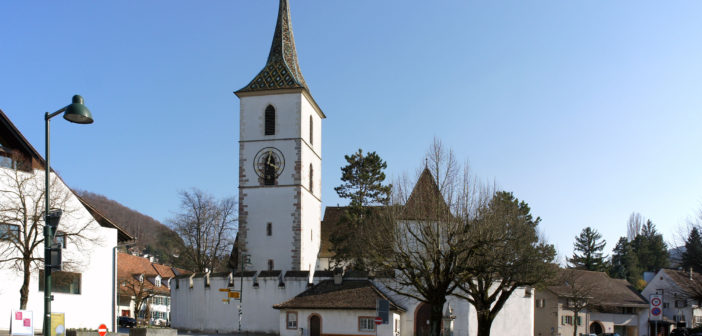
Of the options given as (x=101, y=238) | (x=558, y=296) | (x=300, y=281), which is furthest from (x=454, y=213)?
(x=558, y=296)

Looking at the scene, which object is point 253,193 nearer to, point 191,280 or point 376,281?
point 191,280

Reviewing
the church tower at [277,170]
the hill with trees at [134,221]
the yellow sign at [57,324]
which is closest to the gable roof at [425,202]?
the yellow sign at [57,324]

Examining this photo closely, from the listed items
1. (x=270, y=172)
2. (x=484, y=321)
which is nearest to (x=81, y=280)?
(x=270, y=172)

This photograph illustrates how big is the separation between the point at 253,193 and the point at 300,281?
10.3 meters

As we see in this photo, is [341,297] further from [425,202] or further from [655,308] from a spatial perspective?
[655,308]

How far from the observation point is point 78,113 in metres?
13.0

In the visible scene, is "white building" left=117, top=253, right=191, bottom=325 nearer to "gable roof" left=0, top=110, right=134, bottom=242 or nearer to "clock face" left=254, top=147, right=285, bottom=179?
"clock face" left=254, top=147, right=285, bottom=179

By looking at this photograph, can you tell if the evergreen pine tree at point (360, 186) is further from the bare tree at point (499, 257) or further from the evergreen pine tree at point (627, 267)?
the evergreen pine tree at point (627, 267)

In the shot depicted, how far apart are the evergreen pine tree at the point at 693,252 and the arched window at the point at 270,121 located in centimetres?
2854

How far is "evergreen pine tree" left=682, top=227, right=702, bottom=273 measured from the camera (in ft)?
Answer: 109

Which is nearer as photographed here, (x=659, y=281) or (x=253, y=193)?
(x=253, y=193)

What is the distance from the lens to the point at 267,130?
5138 cm

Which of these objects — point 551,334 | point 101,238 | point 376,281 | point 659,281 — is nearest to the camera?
point 101,238

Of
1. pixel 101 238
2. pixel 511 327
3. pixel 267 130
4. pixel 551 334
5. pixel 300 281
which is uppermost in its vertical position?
pixel 267 130
